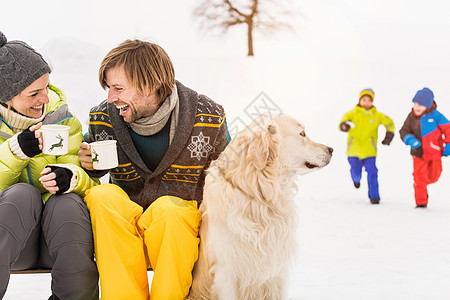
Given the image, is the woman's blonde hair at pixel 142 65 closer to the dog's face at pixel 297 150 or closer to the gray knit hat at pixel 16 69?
the gray knit hat at pixel 16 69

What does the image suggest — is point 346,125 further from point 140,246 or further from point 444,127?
point 140,246

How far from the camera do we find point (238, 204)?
1.86 metres

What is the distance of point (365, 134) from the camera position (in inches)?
212

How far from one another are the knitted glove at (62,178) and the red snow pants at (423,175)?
411 centimetres

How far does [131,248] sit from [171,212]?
20 cm

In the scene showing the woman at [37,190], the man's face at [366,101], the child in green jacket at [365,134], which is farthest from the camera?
the man's face at [366,101]

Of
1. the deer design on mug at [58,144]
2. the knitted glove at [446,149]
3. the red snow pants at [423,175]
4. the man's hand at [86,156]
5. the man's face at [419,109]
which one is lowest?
the red snow pants at [423,175]

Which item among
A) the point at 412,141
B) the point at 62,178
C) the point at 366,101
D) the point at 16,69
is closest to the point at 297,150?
A: the point at 62,178

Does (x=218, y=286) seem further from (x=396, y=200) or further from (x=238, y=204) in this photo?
(x=396, y=200)

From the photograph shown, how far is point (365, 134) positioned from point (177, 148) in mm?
3811

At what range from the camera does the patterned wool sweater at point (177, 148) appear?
6.72 feet

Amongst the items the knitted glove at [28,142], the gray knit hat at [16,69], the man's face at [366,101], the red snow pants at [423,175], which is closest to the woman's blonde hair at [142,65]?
the gray knit hat at [16,69]

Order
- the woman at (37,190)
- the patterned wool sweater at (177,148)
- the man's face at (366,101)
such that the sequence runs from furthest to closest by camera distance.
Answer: the man's face at (366,101) < the patterned wool sweater at (177,148) < the woman at (37,190)

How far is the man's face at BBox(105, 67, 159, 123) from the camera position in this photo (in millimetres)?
1947
